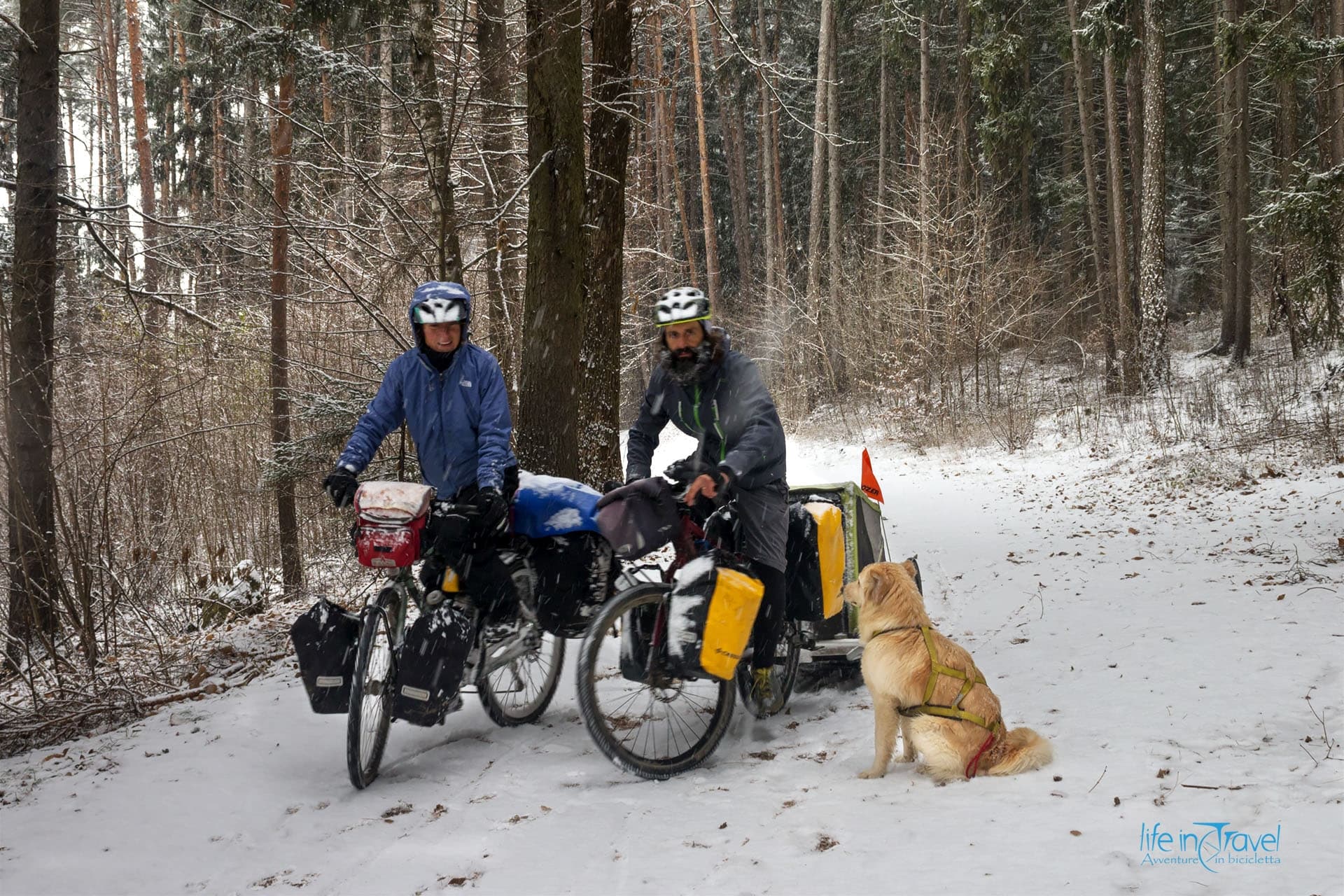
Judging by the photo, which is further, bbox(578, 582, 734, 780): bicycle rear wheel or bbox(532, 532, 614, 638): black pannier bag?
bbox(532, 532, 614, 638): black pannier bag

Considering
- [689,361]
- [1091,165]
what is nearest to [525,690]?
[689,361]

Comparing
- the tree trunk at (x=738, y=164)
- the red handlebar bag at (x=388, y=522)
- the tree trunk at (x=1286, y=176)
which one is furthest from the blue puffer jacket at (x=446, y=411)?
the tree trunk at (x=738, y=164)

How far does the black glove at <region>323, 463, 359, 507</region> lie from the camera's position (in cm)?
401

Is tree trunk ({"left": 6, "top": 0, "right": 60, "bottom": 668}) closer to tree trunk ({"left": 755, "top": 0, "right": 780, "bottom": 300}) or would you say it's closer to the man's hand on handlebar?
the man's hand on handlebar

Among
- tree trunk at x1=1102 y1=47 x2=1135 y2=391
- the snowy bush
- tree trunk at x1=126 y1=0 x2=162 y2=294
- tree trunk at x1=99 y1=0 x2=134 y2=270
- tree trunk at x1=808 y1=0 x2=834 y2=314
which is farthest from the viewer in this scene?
tree trunk at x1=808 y1=0 x2=834 y2=314

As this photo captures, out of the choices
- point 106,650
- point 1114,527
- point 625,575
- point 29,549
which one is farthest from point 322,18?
point 1114,527

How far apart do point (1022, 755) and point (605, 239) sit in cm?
491

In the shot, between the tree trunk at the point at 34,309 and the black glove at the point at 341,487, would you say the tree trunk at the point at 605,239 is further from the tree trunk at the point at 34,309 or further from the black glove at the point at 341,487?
the tree trunk at the point at 34,309

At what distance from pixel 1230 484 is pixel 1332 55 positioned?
4.59 m

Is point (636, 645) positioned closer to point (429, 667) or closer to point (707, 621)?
point (707, 621)

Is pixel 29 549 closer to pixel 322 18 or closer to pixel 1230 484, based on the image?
pixel 322 18

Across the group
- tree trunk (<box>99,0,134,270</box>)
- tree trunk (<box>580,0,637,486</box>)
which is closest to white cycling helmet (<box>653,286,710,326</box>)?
tree trunk (<box>580,0,637,486</box>)

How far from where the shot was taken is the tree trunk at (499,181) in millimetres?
8117

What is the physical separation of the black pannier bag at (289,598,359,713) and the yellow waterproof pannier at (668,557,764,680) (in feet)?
4.62
